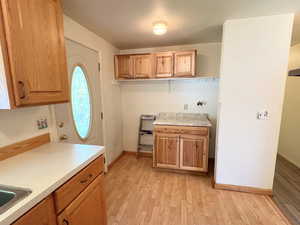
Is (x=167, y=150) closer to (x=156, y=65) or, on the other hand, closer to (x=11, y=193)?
(x=156, y=65)

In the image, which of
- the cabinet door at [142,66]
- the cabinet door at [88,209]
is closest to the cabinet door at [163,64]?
the cabinet door at [142,66]

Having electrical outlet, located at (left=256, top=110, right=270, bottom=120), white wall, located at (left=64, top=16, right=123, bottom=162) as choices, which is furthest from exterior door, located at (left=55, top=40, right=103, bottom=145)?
electrical outlet, located at (left=256, top=110, right=270, bottom=120)

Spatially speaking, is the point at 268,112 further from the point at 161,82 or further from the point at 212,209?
the point at 161,82

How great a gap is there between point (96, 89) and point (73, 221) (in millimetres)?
1840

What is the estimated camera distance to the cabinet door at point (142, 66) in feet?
9.21

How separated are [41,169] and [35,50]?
827 millimetres

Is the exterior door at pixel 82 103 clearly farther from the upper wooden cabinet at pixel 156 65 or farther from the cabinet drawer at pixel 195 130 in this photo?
the cabinet drawer at pixel 195 130

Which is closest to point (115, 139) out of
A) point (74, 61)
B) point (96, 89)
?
point (96, 89)

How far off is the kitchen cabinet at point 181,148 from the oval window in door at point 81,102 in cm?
113

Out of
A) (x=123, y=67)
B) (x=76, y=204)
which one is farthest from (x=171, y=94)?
(x=76, y=204)

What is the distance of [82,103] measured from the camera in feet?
7.11

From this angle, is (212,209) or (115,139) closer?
Result: (212,209)

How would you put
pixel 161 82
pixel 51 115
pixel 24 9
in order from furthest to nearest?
1. pixel 161 82
2. pixel 51 115
3. pixel 24 9

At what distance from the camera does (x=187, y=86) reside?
3.05 m
